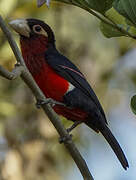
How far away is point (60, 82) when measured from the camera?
3492 millimetres

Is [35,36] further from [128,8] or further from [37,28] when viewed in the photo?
[128,8]

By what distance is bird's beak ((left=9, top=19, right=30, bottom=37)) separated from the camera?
3171mm

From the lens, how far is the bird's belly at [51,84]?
136 inches

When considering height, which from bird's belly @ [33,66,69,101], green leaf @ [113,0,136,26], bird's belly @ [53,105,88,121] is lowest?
green leaf @ [113,0,136,26]

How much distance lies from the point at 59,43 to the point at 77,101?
247 centimetres

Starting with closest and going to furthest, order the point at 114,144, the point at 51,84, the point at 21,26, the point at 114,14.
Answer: the point at 114,14 → the point at 21,26 → the point at 51,84 → the point at 114,144

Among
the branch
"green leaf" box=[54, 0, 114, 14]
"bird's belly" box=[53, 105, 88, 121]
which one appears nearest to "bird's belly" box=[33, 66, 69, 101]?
"bird's belly" box=[53, 105, 88, 121]

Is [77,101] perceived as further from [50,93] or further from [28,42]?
[28,42]

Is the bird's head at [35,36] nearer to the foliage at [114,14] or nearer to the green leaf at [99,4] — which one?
the foliage at [114,14]

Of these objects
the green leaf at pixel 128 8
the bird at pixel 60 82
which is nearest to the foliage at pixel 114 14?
the green leaf at pixel 128 8

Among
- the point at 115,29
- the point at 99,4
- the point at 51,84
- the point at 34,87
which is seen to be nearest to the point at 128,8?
the point at 99,4

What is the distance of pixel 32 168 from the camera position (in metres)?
5.41

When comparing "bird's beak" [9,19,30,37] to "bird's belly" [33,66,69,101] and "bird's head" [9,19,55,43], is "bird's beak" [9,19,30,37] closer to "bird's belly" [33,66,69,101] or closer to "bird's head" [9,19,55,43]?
"bird's head" [9,19,55,43]

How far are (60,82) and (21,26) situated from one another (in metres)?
0.49
